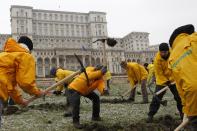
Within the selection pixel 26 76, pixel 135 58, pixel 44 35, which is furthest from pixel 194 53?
pixel 44 35

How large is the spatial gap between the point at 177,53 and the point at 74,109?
6.10 meters

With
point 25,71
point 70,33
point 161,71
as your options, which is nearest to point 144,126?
point 161,71

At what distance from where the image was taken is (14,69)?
22.6 feet

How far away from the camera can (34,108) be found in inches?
626

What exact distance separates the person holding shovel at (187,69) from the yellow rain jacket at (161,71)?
529 centimetres

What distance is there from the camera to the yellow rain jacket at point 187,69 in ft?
15.7

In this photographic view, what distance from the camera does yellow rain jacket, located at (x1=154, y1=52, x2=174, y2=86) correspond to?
1059cm

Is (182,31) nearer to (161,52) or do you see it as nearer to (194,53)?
(194,53)

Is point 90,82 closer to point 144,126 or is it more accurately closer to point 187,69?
point 144,126

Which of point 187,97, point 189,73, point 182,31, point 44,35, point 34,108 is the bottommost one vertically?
point 34,108

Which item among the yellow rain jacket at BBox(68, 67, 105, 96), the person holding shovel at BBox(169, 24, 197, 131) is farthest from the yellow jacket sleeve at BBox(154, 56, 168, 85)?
the person holding shovel at BBox(169, 24, 197, 131)

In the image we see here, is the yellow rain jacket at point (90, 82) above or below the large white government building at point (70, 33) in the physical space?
below

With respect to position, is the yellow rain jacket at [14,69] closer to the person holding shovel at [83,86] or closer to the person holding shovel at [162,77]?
the person holding shovel at [83,86]

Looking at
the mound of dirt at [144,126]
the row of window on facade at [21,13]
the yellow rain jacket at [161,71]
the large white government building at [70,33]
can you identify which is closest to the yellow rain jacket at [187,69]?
the mound of dirt at [144,126]
